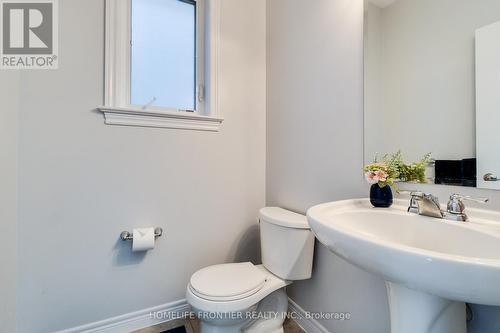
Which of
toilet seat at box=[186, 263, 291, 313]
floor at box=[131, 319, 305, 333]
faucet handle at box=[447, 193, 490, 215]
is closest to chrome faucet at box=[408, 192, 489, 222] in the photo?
faucet handle at box=[447, 193, 490, 215]

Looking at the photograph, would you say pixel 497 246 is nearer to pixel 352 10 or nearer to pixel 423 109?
pixel 423 109

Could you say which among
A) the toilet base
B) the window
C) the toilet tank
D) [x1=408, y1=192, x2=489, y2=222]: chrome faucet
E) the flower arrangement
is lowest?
the toilet base

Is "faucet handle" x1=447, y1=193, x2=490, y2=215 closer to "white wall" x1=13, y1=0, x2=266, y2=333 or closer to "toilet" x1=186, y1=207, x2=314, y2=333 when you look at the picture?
"toilet" x1=186, y1=207, x2=314, y2=333

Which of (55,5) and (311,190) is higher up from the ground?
(55,5)

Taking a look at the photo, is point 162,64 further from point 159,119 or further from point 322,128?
point 322,128

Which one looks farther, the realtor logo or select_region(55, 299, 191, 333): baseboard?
select_region(55, 299, 191, 333): baseboard

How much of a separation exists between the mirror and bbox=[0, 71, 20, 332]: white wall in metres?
1.57

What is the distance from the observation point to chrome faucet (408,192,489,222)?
0.69 metres

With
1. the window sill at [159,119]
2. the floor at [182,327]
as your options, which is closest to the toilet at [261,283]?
the floor at [182,327]

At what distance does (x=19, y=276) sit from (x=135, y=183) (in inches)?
25.5

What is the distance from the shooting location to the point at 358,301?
1027 mm

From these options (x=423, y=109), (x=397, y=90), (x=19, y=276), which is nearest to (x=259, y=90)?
(x=397, y=90)

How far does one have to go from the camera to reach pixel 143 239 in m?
1.24

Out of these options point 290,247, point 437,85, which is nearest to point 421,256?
point 437,85
